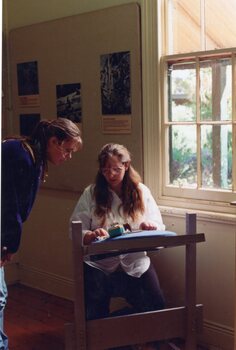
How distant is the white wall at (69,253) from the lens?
2.51 meters

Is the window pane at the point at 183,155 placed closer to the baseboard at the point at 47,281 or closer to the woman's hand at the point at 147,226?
the woman's hand at the point at 147,226

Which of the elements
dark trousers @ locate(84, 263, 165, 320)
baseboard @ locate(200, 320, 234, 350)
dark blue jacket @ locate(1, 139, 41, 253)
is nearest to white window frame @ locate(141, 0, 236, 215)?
dark trousers @ locate(84, 263, 165, 320)

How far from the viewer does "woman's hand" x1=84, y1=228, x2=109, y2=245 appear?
222 cm

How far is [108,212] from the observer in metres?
2.48

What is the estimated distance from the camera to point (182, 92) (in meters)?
2.67

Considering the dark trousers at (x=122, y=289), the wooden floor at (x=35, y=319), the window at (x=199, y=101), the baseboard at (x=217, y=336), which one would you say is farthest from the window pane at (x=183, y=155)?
the wooden floor at (x=35, y=319)

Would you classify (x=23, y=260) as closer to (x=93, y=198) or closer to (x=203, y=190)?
(x=93, y=198)

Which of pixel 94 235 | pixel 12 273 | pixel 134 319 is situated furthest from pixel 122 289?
pixel 12 273

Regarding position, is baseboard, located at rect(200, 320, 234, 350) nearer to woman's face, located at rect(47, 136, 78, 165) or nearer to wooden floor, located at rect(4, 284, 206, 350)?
wooden floor, located at rect(4, 284, 206, 350)

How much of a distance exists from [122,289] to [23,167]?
86 cm

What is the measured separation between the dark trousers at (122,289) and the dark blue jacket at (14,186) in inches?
22.7

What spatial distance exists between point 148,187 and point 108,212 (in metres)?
0.43

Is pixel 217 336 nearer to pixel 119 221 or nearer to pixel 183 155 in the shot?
pixel 119 221

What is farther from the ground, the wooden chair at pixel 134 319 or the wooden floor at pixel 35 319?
the wooden chair at pixel 134 319
